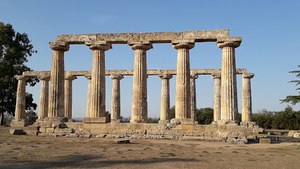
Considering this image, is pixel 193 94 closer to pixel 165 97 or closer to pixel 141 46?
pixel 165 97

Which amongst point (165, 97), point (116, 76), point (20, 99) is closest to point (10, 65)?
point (20, 99)

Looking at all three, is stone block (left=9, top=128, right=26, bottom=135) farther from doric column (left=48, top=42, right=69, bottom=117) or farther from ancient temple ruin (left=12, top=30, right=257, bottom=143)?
doric column (left=48, top=42, right=69, bottom=117)

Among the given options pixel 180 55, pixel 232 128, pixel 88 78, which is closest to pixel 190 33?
pixel 180 55

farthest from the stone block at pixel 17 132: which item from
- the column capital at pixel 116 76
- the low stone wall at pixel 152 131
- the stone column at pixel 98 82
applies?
the column capital at pixel 116 76

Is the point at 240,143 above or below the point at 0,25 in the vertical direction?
below

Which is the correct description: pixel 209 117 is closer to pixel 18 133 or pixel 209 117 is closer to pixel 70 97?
pixel 70 97

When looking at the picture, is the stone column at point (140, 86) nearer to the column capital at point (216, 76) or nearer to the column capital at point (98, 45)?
the column capital at point (98, 45)

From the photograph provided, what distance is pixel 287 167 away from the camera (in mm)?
13477

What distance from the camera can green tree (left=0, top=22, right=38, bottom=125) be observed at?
48594mm

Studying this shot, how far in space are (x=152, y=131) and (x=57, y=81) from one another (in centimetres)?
1067

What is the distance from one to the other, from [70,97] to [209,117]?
35.8 meters

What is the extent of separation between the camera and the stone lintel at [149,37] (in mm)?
28062

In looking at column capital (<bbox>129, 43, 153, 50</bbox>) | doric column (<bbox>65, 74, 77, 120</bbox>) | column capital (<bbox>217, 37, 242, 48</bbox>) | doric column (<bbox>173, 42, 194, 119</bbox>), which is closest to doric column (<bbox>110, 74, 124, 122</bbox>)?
doric column (<bbox>65, 74, 77, 120</bbox>)

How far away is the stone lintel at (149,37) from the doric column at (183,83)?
796 millimetres
